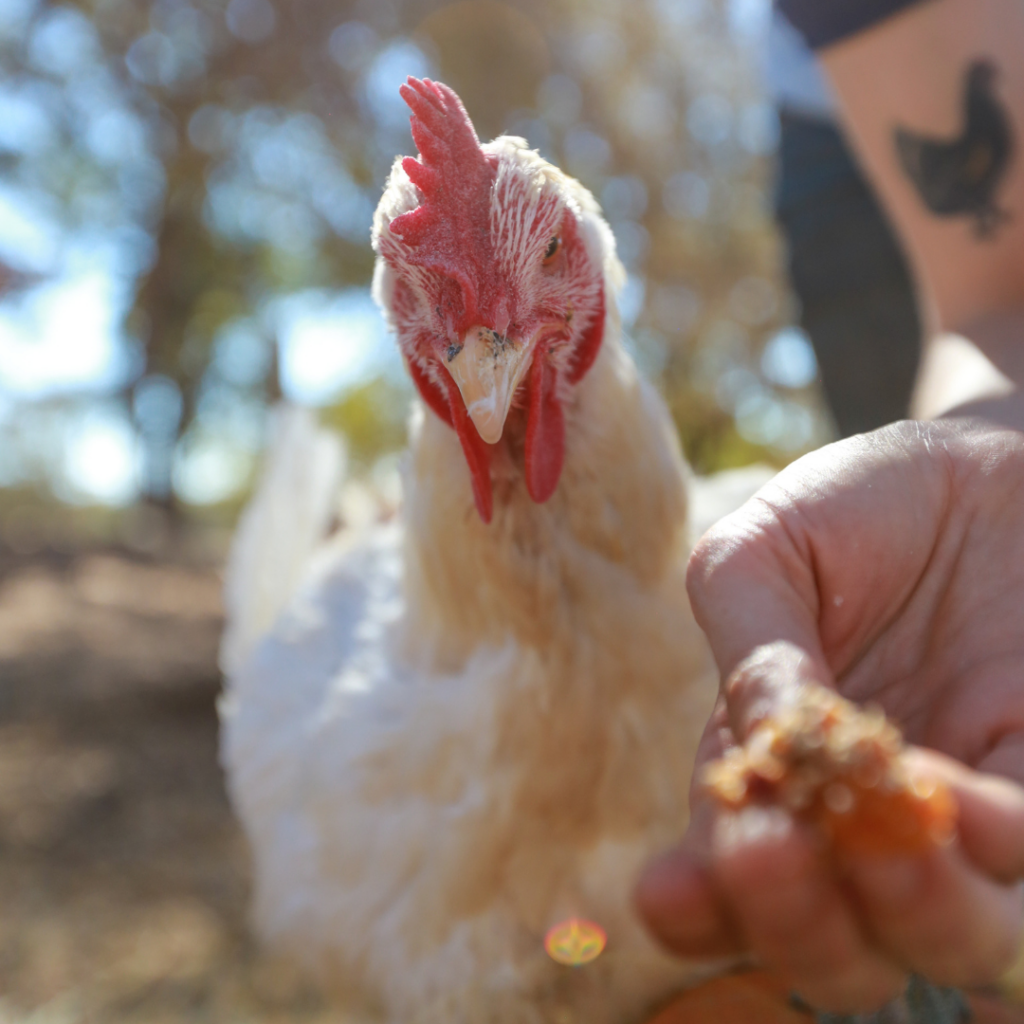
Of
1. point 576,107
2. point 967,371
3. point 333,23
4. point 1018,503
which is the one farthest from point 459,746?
point 333,23

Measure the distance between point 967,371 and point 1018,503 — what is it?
0.68 metres

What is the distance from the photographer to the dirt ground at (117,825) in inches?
106

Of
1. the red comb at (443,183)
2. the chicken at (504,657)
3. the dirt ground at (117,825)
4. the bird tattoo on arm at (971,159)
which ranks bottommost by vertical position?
the dirt ground at (117,825)

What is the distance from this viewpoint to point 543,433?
4.06ft

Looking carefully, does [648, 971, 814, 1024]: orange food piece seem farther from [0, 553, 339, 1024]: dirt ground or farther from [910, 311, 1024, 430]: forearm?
[0, 553, 339, 1024]: dirt ground

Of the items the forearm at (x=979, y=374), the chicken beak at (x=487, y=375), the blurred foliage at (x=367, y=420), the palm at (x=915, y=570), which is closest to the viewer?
the palm at (x=915, y=570)

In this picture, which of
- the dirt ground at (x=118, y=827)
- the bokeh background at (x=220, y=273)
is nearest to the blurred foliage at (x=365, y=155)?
the bokeh background at (x=220, y=273)

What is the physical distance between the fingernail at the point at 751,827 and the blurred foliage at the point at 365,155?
1.14 m

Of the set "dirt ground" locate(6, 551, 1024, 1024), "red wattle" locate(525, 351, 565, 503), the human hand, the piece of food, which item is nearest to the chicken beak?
"red wattle" locate(525, 351, 565, 503)

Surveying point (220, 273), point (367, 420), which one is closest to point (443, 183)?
point (367, 420)

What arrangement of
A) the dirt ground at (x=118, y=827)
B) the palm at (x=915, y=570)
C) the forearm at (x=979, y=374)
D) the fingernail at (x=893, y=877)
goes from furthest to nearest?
the dirt ground at (x=118, y=827)
the forearm at (x=979, y=374)
the palm at (x=915, y=570)
the fingernail at (x=893, y=877)

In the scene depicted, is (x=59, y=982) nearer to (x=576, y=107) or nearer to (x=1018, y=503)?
(x=1018, y=503)

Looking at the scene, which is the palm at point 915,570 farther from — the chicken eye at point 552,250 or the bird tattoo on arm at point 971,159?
the bird tattoo on arm at point 971,159

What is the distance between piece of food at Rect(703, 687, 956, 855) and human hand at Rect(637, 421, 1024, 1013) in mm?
14
